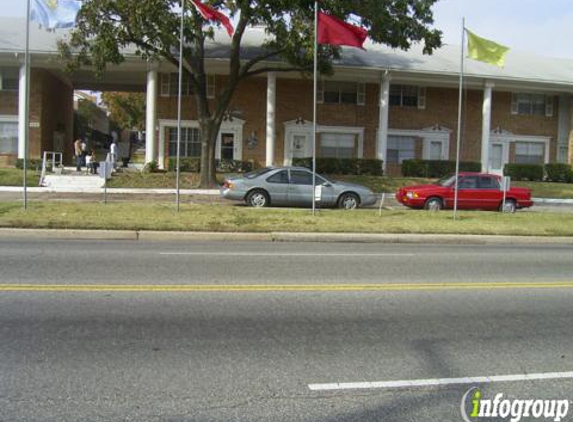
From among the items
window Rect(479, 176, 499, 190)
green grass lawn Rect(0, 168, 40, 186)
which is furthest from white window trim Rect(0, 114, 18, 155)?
window Rect(479, 176, 499, 190)

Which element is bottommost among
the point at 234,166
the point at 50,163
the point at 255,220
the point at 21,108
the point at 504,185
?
the point at 255,220

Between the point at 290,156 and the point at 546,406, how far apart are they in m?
28.5

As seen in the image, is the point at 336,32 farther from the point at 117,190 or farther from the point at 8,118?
the point at 8,118

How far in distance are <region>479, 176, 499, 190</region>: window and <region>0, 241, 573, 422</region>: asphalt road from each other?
11.4 m

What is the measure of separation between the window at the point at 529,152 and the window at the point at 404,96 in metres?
7.05

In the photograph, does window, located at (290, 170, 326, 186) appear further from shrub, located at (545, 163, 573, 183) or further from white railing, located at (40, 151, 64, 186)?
shrub, located at (545, 163, 573, 183)

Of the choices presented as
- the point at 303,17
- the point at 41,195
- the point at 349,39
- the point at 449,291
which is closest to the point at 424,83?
the point at 303,17

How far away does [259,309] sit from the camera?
254 inches

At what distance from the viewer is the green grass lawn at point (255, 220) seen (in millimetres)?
13297

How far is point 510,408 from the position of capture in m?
4.06

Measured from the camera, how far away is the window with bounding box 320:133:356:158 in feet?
108

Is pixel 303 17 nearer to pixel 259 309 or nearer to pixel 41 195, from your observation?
pixel 41 195

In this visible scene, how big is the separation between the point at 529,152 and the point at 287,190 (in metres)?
22.1

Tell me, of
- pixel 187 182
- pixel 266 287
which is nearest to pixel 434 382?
pixel 266 287
